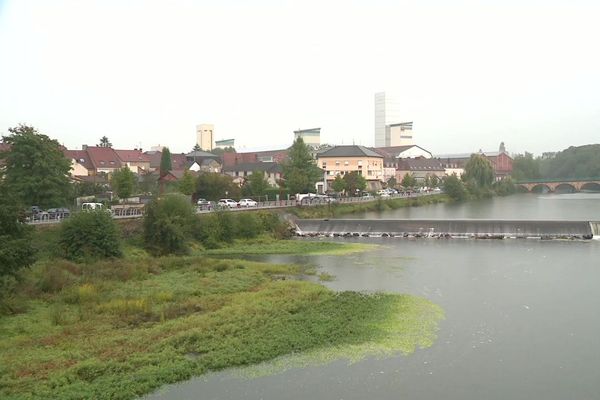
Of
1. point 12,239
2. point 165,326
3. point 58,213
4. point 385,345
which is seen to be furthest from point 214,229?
point 385,345

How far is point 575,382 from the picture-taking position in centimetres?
1233

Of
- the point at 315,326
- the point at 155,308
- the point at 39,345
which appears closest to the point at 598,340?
the point at 315,326

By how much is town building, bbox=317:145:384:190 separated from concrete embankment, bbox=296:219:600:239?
34069mm

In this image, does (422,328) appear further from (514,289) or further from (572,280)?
(572,280)

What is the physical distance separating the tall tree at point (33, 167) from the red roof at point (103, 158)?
40.3m

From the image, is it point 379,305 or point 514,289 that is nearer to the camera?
point 379,305

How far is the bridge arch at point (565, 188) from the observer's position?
11132 cm

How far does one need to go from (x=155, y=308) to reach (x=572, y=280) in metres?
16.4

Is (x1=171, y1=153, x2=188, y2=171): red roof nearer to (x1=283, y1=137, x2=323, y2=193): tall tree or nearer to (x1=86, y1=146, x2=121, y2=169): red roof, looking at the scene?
(x1=86, y1=146, x2=121, y2=169): red roof

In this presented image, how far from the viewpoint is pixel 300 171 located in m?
57.2

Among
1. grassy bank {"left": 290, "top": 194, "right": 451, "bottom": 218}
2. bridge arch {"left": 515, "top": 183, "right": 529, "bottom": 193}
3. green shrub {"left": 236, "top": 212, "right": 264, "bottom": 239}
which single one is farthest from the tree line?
green shrub {"left": 236, "top": 212, "right": 264, "bottom": 239}

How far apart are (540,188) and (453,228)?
280 feet

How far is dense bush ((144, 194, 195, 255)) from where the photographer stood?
30.1 meters

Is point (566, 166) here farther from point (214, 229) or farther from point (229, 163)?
point (214, 229)
